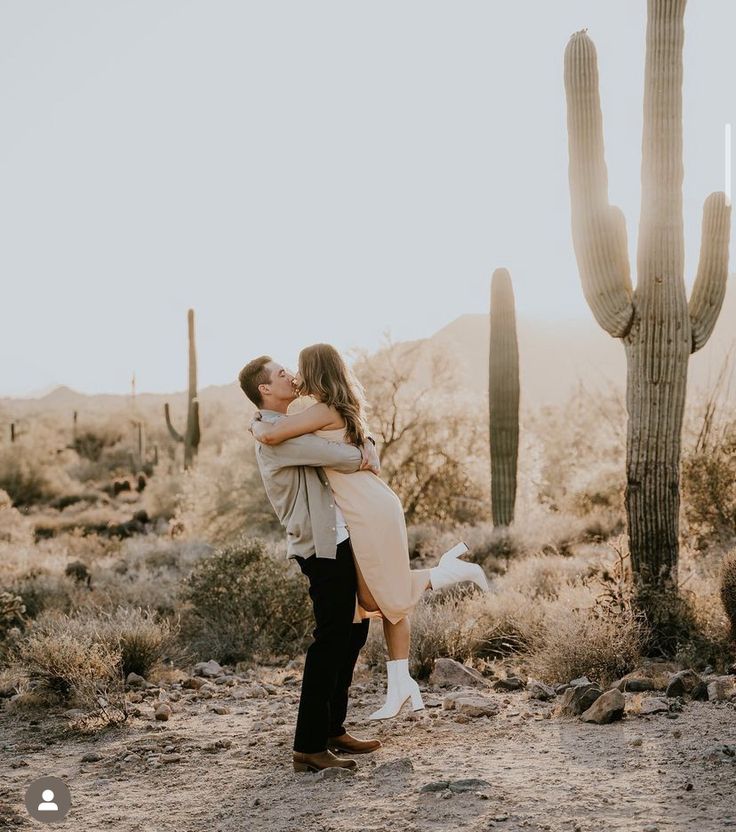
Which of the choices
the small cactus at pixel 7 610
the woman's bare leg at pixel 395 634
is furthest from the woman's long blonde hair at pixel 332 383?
the small cactus at pixel 7 610

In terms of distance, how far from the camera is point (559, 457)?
2988 cm

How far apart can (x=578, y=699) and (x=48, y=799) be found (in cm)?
313

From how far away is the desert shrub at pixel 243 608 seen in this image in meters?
9.47

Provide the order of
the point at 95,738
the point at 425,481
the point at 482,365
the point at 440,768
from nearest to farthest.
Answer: the point at 440,768
the point at 95,738
the point at 425,481
the point at 482,365

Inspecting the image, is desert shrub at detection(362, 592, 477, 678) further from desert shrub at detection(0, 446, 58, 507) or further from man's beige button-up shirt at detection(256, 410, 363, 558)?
desert shrub at detection(0, 446, 58, 507)

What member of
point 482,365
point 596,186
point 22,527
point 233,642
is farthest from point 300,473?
point 482,365

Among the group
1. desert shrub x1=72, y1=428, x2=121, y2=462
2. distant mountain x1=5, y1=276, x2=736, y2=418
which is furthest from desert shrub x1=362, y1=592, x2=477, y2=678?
distant mountain x1=5, y1=276, x2=736, y2=418

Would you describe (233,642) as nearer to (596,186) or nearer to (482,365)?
(596,186)

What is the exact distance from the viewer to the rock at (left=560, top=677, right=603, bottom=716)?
6.09 metres

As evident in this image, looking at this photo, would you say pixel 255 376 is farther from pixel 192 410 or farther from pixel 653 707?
pixel 192 410

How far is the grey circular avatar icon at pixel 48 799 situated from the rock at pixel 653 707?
334 cm

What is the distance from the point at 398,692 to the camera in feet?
17.6

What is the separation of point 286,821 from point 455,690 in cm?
294

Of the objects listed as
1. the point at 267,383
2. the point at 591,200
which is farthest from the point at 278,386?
the point at 591,200
